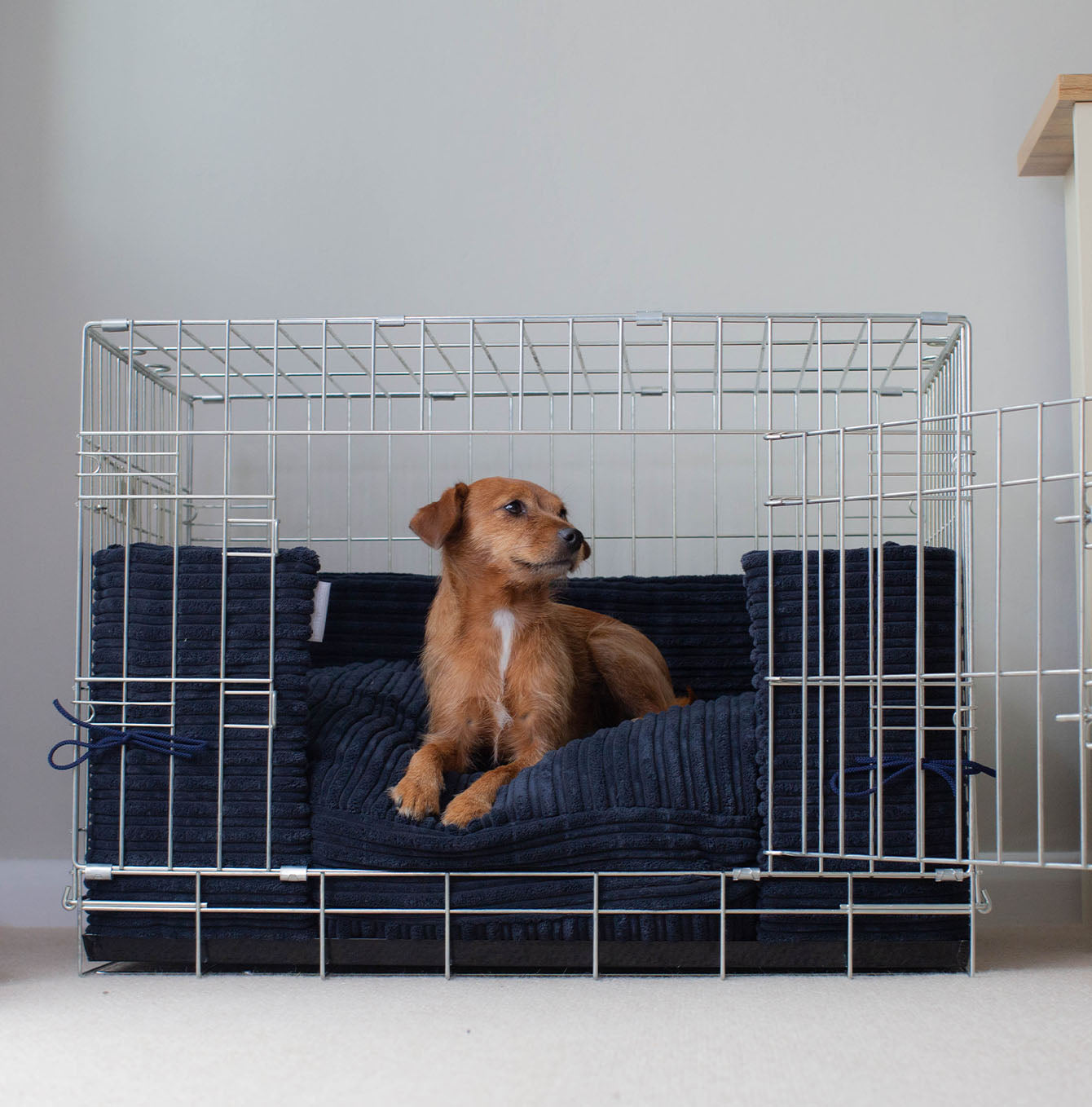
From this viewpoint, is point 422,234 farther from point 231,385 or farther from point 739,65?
point 739,65

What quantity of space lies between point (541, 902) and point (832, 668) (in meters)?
0.68

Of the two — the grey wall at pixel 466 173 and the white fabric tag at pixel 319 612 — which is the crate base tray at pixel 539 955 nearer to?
the white fabric tag at pixel 319 612

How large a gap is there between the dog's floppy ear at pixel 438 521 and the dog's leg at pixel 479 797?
50 centimetres

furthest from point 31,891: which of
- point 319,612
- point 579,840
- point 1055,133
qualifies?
point 1055,133

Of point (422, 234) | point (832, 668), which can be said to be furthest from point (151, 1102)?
point (422, 234)

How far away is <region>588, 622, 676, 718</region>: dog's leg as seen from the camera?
2615mm

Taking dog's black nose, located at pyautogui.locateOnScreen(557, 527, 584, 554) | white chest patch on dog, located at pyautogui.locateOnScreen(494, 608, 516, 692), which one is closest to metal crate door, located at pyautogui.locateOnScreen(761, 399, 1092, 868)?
dog's black nose, located at pyautogui.locateOnScreen(557, 527, 584, 554)

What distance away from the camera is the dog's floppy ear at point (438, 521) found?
93.9 inches

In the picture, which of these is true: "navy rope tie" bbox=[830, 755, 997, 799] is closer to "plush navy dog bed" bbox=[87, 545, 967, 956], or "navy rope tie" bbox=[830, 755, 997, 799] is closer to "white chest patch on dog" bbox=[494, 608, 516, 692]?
"plush navy dog bed" bbox=[87, 545, 967, 956]

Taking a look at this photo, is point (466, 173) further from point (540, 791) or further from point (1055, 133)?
point (540, 791)

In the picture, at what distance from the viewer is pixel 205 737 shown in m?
2.08

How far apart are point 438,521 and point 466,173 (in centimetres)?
136

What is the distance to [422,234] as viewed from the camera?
326 cm

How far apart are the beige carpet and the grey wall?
155 cm
